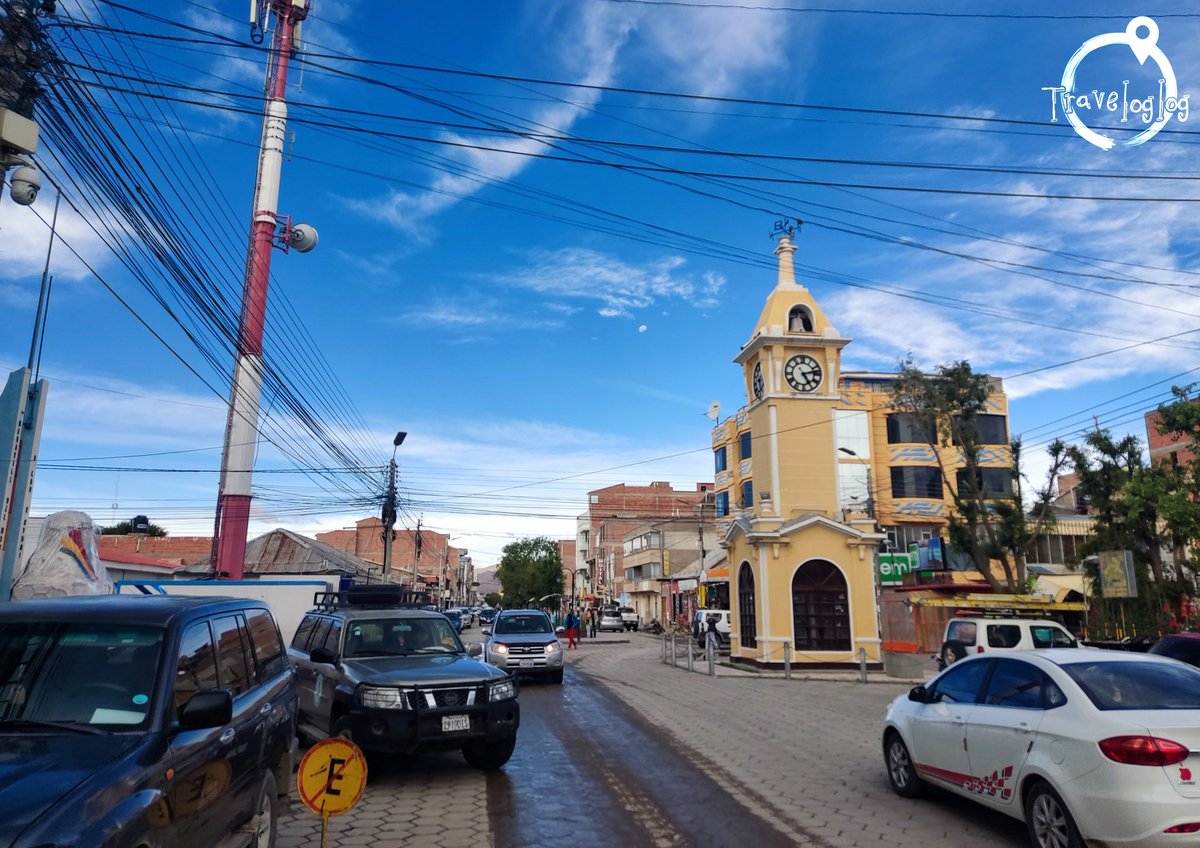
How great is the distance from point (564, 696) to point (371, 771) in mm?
8936

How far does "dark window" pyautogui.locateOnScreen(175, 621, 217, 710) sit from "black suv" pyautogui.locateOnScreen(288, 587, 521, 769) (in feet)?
11.6

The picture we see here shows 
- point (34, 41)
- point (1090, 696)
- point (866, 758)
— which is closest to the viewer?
point (1090, 696)

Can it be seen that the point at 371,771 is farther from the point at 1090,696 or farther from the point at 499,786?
the point at 1090,696

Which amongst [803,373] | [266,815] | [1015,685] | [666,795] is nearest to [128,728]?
[266,815]

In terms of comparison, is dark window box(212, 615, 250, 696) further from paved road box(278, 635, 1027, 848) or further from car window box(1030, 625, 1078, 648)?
car window box(1030, 625, 1078, 648)

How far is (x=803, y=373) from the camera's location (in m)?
27.8

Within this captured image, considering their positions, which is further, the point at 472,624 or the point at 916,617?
the point at 472,624

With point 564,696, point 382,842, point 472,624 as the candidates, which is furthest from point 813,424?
point 472,624

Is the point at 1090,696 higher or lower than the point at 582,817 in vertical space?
higher

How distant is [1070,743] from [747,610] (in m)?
21.5

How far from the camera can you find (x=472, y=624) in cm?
6444

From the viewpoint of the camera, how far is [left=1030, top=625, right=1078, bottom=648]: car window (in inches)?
716

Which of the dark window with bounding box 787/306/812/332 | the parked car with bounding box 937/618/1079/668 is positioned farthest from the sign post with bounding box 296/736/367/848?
the dark window with bounding box 787/306/812/332

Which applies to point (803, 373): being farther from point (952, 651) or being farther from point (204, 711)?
point (204, 711)
